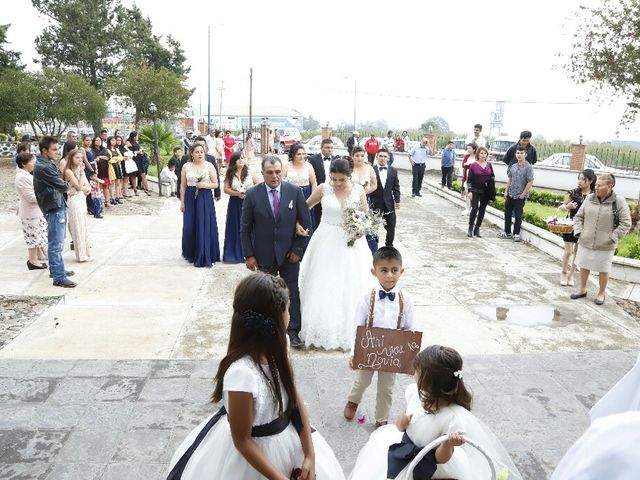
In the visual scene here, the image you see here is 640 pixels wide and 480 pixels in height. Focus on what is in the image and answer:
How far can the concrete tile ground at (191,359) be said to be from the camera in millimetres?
4121

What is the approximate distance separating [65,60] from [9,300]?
4252cm

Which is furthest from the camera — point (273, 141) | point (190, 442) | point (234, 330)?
point (273, 141)

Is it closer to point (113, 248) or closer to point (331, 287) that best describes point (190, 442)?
point (331, 287)

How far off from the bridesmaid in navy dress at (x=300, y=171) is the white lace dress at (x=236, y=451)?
22.6ft

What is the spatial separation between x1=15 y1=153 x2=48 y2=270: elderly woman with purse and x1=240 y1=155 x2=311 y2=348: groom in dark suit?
4329 mm

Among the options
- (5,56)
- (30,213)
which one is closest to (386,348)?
(30,213)

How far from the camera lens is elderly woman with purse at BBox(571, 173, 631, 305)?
7395 millimetres

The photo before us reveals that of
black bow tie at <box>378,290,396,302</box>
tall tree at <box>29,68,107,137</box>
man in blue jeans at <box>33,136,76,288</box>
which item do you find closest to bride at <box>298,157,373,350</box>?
black bow tie at <box>378,290,396,302</box>

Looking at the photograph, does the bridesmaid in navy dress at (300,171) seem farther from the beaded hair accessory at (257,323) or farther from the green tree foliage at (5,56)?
the green tree foliage at (5,56)

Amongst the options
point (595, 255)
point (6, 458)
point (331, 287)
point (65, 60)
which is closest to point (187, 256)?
point (331, 287)

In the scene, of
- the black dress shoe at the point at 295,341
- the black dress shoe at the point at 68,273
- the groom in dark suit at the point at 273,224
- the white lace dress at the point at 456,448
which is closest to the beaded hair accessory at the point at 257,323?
the white lace dress at the point at 456,448

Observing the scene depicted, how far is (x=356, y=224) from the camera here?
5.84 m

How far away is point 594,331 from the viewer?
6.75 meters

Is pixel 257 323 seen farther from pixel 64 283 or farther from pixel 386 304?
pixel 64 283
